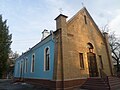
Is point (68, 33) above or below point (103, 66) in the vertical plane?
above

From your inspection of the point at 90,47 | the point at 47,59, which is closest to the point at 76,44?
the point at 90,47

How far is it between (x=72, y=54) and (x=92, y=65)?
3495 millimetres

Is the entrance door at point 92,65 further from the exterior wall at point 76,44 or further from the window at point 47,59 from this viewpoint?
the window at point 47,59

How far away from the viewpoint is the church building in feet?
37.4

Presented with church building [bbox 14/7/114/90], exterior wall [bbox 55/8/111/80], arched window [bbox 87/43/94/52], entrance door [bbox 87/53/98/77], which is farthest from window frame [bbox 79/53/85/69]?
arched window [bbox 87/43/94/52]

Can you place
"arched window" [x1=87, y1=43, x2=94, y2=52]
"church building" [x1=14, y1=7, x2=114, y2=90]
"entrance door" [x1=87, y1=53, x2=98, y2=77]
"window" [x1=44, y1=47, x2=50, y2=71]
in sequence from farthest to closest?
"arched window" [x1=87, y1=43, x2=94, y2=52], "entrance door" [x1=87, y1=53, x2=98, y2=77], "window" [x1=44, y1=47, x2=50, y2=71], "church building" [x1=14, y1=7, x2=114, y2=90]

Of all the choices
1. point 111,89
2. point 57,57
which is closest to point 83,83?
point 111,89

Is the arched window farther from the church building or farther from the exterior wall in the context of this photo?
the exterior wall

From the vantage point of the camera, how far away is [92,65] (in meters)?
14.5

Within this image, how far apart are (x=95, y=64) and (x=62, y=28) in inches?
236

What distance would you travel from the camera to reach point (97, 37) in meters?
16.5

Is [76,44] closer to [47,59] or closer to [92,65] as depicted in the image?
[92,65]

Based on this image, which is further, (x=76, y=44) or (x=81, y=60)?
(x=81, y=60)

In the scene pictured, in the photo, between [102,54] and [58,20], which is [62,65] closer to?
[58,20]
